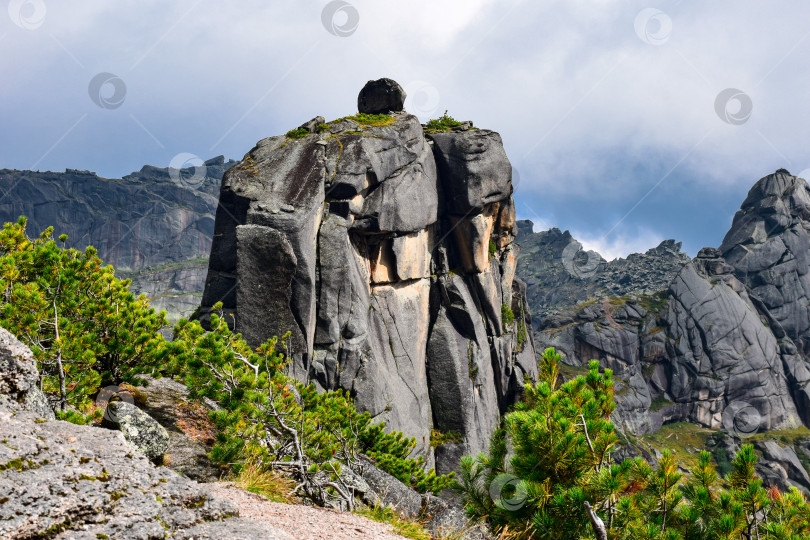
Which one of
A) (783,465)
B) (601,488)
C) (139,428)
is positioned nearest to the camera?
(601,488)

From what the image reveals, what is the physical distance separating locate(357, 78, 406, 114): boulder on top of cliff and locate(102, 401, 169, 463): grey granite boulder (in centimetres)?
3896

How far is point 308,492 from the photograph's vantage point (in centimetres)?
1011

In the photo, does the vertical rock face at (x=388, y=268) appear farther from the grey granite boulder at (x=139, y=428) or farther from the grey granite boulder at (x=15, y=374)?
the grey granite boulder at (x=15, y=374)

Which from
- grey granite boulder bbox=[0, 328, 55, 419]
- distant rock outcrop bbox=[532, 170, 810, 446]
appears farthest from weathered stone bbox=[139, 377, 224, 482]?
distant rock outcrop bbox=[532, 170, 810, 446]

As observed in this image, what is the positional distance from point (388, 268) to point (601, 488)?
30.4 m

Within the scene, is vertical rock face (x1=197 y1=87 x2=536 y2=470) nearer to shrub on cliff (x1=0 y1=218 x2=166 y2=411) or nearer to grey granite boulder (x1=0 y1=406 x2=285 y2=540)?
shrub on cliff (x1=0 y1=218 x2=166 y2=411)

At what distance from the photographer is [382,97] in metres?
44.3

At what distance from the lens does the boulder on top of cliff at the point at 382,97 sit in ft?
144

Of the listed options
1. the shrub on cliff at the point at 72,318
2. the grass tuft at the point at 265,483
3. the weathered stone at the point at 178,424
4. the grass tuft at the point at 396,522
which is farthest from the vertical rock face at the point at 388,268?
the shrub on cliff at the point at 72,318

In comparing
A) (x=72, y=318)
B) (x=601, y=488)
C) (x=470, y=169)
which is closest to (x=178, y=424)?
(x=72, y=318)

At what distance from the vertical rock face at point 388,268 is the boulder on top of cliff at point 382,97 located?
405 cm

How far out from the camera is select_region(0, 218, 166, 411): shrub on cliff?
33.6 feet

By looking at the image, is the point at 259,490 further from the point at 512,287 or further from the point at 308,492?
the point at 512,287

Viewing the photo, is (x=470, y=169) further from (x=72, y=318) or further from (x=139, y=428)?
(x=139, y=428)
